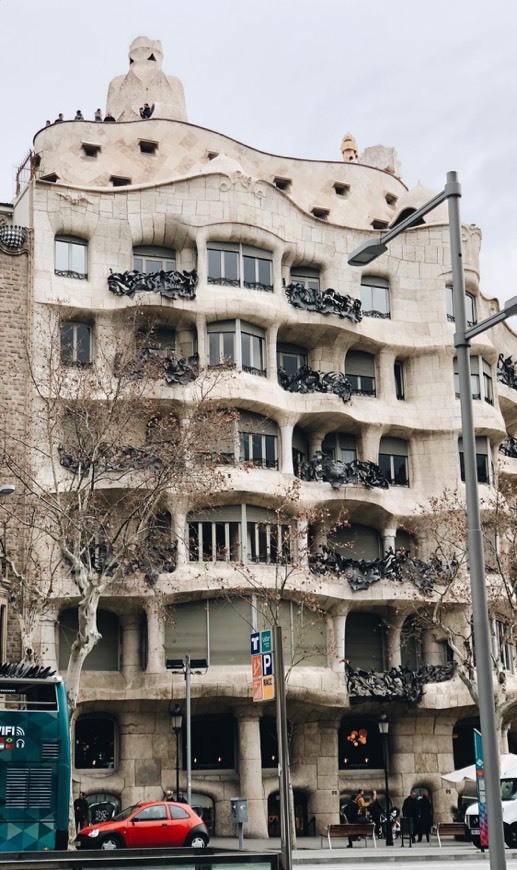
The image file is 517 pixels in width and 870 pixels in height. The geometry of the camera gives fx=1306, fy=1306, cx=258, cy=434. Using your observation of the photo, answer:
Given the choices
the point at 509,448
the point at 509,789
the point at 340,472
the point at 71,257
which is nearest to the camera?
the point at 509,789

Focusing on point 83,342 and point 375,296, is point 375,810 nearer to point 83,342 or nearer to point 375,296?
point 83,342

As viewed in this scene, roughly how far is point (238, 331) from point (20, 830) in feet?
78.4

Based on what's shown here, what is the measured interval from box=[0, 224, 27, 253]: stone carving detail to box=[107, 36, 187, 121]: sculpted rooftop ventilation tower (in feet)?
37.7

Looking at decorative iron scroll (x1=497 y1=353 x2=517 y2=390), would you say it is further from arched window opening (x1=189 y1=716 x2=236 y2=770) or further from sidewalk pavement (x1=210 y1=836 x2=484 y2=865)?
sidewalk pavement (x1=210 y1=836 x2=484 y2=865)

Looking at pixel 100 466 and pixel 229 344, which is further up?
pixel 229 344

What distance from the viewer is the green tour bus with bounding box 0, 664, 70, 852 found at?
23656 mm

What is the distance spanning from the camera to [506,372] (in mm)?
53562

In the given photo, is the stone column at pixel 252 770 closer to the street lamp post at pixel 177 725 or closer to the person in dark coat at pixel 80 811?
the street lamp post at pixel 177 725

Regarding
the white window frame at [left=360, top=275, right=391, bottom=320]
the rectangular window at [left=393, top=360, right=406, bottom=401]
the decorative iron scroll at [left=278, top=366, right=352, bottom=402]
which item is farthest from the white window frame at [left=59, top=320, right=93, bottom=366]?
the rectangular window at [left=393, top=360, right=406, bottom=401]

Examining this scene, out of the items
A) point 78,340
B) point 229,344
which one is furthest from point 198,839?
point 78,340

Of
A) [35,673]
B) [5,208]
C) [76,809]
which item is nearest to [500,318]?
[35,673]

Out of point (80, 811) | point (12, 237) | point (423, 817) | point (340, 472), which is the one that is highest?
point (12, 237)

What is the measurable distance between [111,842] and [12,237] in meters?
21.4

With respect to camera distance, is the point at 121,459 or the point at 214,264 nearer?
the point at 121,459
